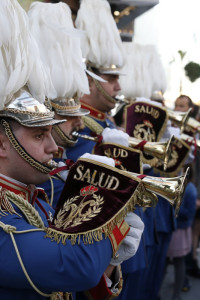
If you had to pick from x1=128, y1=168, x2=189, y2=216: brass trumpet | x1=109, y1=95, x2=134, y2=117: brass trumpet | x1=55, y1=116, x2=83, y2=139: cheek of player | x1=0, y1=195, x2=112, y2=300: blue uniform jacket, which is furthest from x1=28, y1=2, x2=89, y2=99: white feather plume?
x1=109, y1=95, x2=134, y2=117: brass trumpet

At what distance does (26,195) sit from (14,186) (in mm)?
90

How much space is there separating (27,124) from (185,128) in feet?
11.8

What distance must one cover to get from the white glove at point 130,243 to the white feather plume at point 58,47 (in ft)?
2.91

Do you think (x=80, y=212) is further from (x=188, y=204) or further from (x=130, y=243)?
(x=188, y=204)

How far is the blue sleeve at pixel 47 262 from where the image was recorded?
5.81 ft

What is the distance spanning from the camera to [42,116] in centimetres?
201

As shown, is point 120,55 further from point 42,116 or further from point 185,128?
point 42,116

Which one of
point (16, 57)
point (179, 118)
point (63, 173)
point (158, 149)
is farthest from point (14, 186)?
point (179, 118)

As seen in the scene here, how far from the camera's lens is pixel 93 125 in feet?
13.0

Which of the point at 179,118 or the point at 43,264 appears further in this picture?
the point at 179,118

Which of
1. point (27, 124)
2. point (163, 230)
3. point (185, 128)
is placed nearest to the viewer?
point (27, 124)

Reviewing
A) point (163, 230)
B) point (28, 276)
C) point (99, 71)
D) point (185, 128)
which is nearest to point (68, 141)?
point (99, 71)

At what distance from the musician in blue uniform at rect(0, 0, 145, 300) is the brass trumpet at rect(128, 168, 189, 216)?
283mm

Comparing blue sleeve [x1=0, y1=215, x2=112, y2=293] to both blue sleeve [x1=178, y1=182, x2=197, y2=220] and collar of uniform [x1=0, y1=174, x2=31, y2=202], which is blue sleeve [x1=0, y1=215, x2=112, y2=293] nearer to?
collar of uniform [x1=0, y1=174, x2=31, y2=202]
